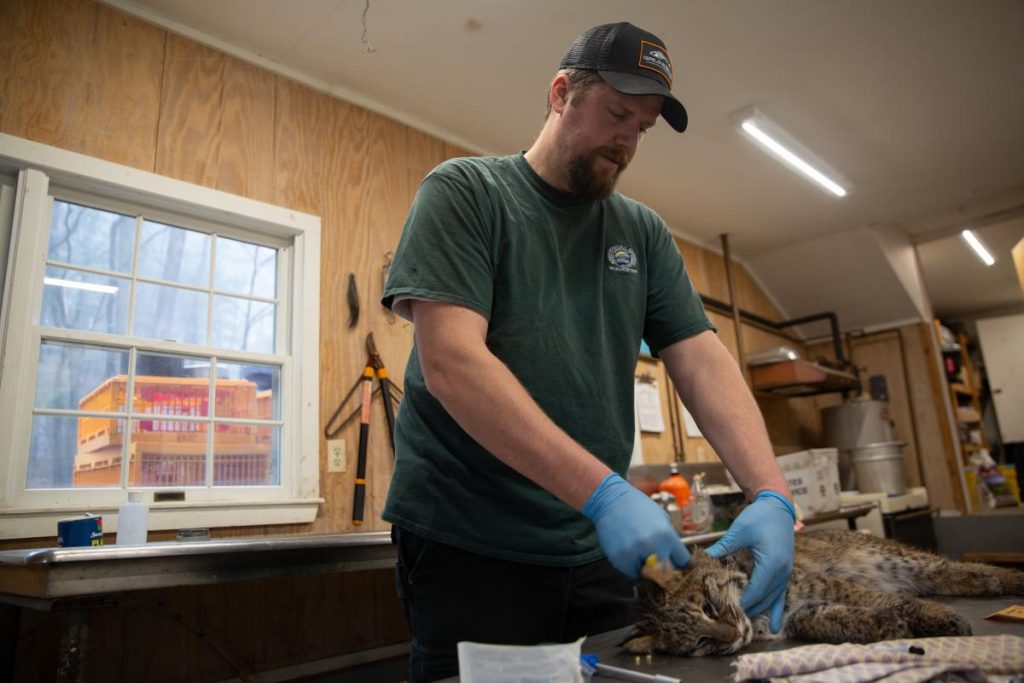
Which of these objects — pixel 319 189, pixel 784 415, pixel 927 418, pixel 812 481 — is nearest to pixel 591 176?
pixel 319 189

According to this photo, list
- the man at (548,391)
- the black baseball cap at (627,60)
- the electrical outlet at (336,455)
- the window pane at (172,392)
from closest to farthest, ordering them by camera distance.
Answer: the man at (548,391), the black baseball cap at (627,60), the window pane at (172,392), the electrical outlet at (336,455)

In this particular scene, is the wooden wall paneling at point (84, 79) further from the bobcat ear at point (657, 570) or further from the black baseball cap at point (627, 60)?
the bobcat ear at point (657, 570)

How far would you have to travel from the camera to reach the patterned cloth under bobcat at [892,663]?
0.81 m

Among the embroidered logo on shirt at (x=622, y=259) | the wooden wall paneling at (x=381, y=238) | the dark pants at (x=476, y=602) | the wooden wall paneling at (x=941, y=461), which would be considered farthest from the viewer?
the wooden wall paneling at (x=941, y=461)

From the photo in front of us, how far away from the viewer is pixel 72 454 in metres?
2.39

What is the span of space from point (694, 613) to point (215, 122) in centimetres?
278

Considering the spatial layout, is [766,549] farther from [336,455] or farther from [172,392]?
[172,392]

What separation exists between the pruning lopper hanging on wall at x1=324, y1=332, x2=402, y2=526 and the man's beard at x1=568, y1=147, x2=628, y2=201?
192 cm

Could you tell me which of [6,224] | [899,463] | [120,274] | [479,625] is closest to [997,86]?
[899,463]

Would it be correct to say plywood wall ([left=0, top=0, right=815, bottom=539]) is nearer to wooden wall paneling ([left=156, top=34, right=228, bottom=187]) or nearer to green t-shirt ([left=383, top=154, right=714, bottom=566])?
wooden wall paneling ([left=156, top=34, right=228, bottom=187])

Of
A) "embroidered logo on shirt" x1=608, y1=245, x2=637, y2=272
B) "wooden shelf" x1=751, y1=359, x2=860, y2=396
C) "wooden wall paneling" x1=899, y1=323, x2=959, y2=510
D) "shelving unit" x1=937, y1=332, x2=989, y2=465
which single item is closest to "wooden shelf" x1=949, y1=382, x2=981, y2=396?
"shelving unit" x1=937, y1=332, x2=989, y2=465

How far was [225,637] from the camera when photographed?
2.47 meters

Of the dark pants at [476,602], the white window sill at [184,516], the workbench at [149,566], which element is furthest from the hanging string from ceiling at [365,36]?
the dark pants at [476,602]

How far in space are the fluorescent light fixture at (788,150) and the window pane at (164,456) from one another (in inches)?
132
